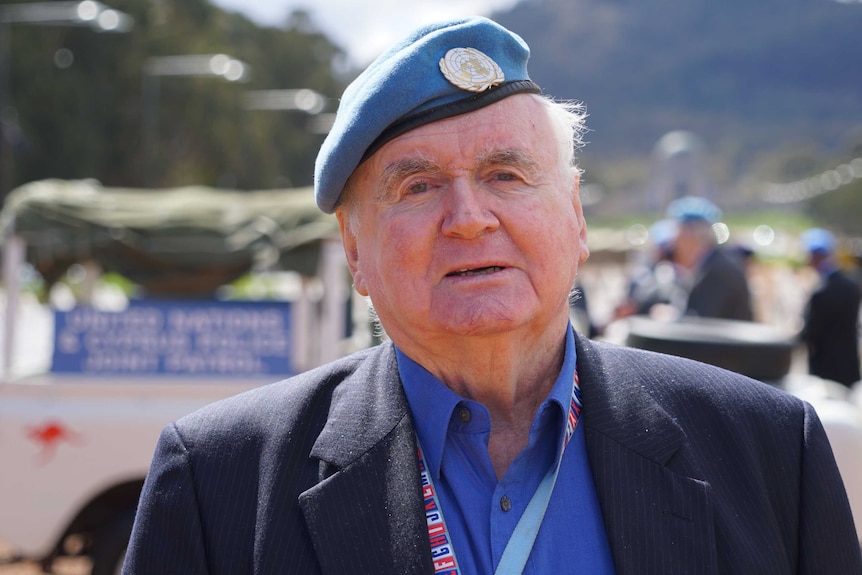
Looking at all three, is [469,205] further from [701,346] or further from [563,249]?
[701,346]

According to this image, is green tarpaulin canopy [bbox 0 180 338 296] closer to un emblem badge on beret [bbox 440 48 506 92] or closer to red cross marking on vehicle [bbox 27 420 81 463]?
red cross marking on vehicle [bbox 27 420 81 463]

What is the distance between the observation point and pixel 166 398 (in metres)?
5.15

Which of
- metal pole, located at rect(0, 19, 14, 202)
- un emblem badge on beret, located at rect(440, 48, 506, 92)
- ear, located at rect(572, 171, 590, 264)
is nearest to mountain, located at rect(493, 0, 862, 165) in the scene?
metal pole, located at rect(0, 19, 14, 202)

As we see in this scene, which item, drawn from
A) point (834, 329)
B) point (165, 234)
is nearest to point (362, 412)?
point (165, 234)

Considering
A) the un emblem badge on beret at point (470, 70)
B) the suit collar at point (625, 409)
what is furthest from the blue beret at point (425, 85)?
the suit collar at point (625, 409)

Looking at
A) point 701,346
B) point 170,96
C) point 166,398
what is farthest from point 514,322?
point 170,96

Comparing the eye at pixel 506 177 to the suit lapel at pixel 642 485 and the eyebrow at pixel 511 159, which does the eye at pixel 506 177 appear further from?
the suit lapel at pixel 642 485

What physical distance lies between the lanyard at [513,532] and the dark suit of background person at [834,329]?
730cm

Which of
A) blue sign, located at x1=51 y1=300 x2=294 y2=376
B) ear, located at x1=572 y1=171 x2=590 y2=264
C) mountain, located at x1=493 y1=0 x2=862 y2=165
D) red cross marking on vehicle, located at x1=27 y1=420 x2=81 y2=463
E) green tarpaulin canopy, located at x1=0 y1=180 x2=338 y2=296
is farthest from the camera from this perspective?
mountain, located at x1=493 y1=0 x2=862 y2=165

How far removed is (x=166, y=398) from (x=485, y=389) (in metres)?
3.74

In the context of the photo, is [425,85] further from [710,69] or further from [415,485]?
[710,69]

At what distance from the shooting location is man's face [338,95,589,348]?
163 cm

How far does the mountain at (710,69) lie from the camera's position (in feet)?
492

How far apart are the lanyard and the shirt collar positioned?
37 millimetres
